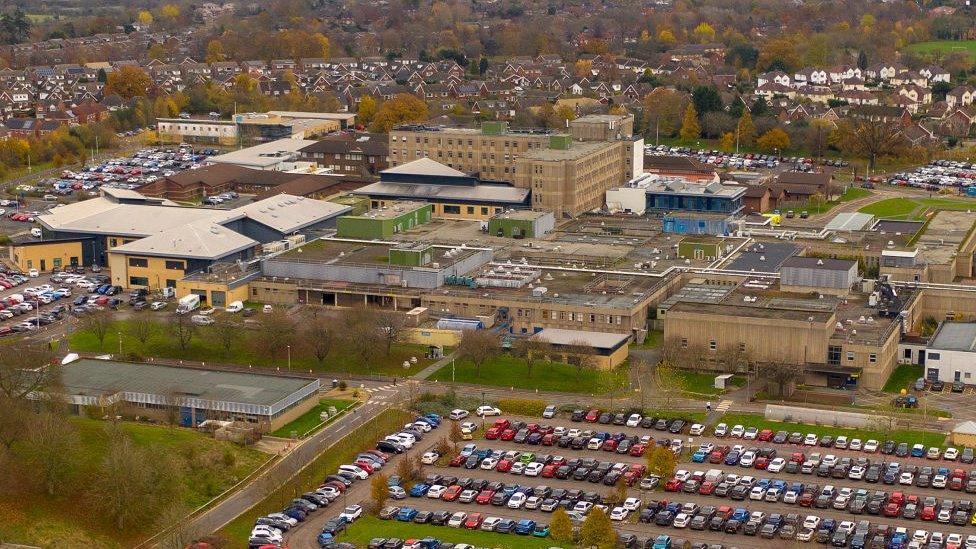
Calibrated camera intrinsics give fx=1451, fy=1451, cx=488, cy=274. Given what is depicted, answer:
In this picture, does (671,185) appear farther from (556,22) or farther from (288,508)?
(556,22)

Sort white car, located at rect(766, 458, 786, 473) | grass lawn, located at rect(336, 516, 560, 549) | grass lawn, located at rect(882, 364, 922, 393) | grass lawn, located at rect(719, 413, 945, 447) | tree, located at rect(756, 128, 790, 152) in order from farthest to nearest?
tree, located at rect(756, 128, 790, 152)
grass lawn, located at rect(882, 364, 922, 393)
grass lawn, located at rect(719, 413, 945, 447)
white car, located at rect(766, 458, 786, 473)
grass lawn, located at rect(336, 516, 560, 549)

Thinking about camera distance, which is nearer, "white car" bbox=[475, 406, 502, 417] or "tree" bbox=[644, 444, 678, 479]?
"tree" bbox=[644, 444, 678, 479]

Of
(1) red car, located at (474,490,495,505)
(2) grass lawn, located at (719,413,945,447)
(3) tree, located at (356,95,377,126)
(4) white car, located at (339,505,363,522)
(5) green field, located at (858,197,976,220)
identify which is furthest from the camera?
(3) tree, located at (356,95,377,126)

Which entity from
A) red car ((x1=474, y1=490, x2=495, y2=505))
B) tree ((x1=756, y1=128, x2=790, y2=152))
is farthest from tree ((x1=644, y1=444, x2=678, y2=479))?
tree ((x1=756, y1=128, x2=790, y2=152))

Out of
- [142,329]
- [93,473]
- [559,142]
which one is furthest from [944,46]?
[93,473]

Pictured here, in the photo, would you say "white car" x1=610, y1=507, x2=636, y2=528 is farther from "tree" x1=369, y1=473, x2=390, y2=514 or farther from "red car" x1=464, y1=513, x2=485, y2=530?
"tree" x1=369, y1=473, x2=390, y2=514

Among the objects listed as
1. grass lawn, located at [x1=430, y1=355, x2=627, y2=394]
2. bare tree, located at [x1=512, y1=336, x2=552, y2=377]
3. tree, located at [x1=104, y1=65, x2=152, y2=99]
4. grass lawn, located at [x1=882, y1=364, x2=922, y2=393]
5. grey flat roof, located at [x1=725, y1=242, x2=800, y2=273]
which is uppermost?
tree, located at [x1=104, y1=65, x2=152, y2=99]

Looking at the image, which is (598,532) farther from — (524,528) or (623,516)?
(623,516)
